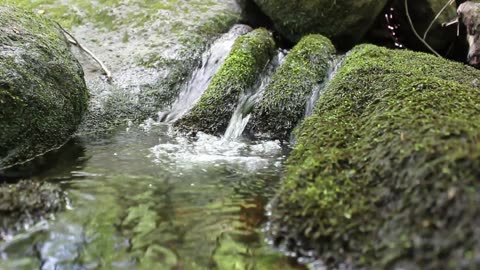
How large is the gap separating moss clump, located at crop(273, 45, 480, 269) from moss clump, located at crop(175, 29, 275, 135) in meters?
1.95

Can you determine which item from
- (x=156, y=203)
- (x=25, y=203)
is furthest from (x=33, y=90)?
(x=156, y=203)

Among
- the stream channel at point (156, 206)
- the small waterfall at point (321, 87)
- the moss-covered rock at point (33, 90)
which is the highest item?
the moss-covered rock at point (33, 90)

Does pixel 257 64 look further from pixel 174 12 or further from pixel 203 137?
pixel 174 12

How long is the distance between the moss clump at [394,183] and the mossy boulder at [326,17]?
4.16m

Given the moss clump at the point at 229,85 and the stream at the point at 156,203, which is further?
the moss clump at the point at 229,85

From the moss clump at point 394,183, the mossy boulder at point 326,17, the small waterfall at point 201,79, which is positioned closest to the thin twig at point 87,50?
the small waterfall at point 201,79

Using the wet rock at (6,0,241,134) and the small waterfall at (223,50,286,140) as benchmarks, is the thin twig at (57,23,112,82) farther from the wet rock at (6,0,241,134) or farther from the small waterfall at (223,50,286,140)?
the small waterfall at (223,50,286,140)

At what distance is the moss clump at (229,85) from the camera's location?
5141 mm

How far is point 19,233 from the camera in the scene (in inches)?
98.6

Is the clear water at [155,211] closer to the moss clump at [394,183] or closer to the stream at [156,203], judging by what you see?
Answer: the stream at [156,203]

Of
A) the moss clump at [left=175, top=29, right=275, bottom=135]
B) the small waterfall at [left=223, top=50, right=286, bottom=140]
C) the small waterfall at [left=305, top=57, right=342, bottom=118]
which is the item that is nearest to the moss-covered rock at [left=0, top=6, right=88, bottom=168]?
the moss clump at [left=175, top=29, right=275, bottom=135]

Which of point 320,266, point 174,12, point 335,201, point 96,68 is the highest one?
point 174,12

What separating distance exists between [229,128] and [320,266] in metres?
3.16

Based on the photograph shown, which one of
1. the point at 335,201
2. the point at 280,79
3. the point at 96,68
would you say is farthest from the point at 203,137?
the point at 335,201
